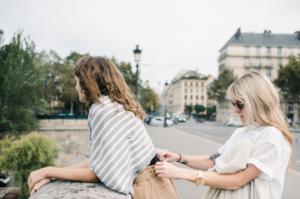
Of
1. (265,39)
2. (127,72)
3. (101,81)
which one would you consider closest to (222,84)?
(265,39)

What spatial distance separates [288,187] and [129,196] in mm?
4255

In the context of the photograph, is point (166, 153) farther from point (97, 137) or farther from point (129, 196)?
point (97, 137)

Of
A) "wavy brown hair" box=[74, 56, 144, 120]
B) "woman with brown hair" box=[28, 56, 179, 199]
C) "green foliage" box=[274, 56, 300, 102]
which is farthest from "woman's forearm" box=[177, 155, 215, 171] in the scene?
"green foliage" box=[274, 56, 300, 102]

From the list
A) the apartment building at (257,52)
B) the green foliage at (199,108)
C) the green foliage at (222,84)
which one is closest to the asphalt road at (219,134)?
the green foliage at (222,84)

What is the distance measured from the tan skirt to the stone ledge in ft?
0.37

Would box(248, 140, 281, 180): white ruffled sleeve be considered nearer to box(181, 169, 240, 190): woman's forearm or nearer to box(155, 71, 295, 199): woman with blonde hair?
box(155, 71, 295, 199): woman with blonde hair

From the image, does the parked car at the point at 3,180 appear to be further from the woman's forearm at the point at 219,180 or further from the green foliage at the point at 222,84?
the green foliage at the point at 222,84

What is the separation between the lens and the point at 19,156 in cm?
2002

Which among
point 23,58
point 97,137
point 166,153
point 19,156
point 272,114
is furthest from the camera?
point 23,58

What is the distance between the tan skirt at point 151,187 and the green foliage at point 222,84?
151 feet

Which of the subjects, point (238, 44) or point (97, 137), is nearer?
point (97, 137)

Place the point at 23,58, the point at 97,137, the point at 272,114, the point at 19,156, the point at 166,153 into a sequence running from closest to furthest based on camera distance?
the point at 97,137 < the point at 272,114 < the point at 166,153 < the point at 19,156 < the point at 23,58

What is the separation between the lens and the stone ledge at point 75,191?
119 cm

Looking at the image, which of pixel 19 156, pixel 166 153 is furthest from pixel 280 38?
pixel 166 153
